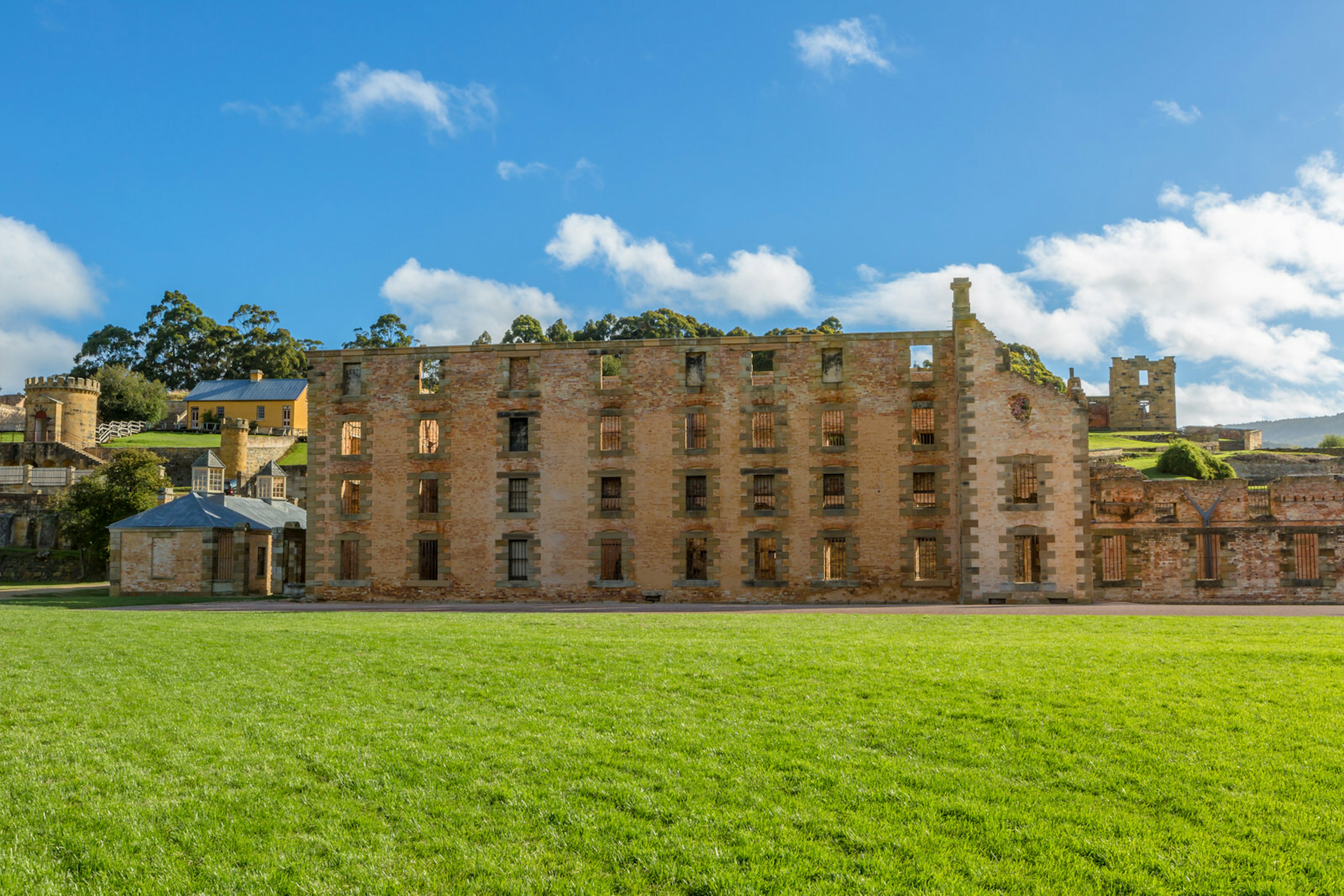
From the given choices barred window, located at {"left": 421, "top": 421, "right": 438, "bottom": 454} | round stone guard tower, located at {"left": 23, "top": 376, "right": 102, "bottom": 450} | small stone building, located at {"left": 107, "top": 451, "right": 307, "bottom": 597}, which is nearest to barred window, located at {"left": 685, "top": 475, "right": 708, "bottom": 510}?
barred window, located at {"left": 421, "top": 421, "right": 438, "bottom": 454}

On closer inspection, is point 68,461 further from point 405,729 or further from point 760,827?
point 760,827

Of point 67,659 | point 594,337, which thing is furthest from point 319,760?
point 594,337

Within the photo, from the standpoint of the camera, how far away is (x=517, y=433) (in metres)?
35.2

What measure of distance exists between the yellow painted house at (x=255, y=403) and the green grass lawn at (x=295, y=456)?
19.1 ft

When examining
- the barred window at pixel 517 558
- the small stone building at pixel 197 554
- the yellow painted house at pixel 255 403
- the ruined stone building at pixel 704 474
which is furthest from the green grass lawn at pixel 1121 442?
the yellow painted house at pixel 255 403

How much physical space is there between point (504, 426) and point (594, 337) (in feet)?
168

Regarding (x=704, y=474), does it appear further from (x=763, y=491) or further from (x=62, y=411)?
(x=62, y=411)

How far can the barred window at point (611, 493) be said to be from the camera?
113 ft

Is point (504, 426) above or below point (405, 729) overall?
above

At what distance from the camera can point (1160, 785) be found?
27.5 feet

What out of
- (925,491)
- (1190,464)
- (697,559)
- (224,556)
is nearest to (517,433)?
(697,559)

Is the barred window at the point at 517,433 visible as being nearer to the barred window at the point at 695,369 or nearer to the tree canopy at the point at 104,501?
the barred window at the point at 695,369

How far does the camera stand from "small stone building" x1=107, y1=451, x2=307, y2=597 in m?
37.9

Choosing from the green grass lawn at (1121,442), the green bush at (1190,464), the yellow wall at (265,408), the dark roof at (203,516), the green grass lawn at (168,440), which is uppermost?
the yellow wall at (265,408)
